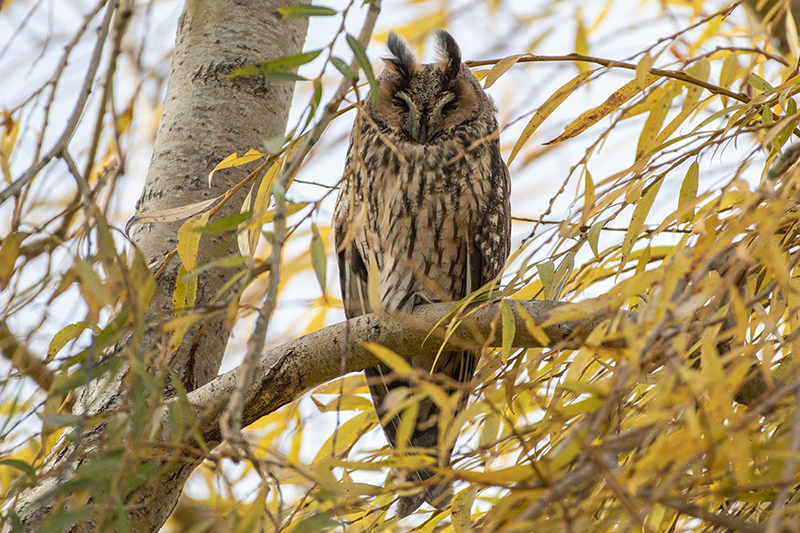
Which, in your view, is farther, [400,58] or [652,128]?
[400,58]

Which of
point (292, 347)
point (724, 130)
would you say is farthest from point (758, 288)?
point (292, 347)

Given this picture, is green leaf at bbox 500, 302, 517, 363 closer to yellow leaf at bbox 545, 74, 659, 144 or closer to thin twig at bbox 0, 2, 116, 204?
yellow leaf at bbox 545, 74, 659, 144

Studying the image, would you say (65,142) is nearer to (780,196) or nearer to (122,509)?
(122,509)

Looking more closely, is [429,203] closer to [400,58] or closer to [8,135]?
[400,58]

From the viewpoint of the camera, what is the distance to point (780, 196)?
0.70 meters

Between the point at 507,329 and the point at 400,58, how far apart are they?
132cm

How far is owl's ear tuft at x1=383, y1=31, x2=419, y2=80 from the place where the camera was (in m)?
2.05

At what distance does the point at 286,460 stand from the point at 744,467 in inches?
15.6

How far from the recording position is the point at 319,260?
74 cm

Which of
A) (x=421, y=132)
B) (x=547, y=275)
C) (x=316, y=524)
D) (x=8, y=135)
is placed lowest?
(x=316, y=524)

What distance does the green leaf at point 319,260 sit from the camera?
71 cm

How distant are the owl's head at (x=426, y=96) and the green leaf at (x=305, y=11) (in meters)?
1.21

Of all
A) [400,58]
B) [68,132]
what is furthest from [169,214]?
[400,58]

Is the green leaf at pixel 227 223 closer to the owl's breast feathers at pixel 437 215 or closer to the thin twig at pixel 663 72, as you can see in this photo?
the thin twig at pixel 663 72
